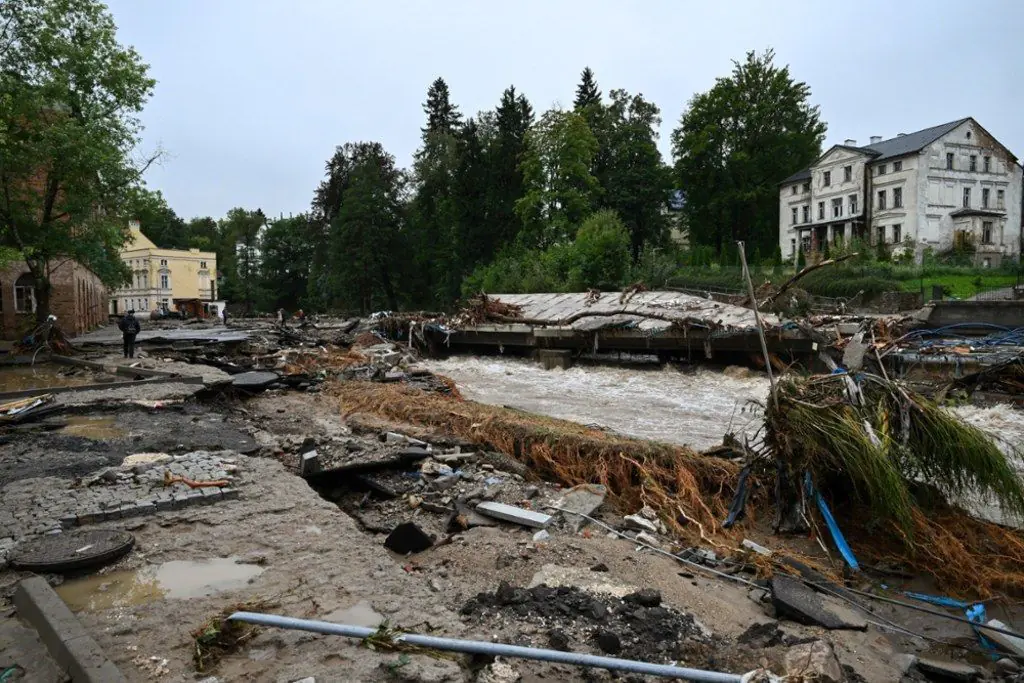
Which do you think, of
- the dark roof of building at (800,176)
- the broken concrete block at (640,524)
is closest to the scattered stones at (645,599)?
the broken concrete block at (640,524)

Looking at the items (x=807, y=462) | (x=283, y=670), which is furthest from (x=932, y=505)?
(x=283, y=670)

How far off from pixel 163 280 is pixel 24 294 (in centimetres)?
4774

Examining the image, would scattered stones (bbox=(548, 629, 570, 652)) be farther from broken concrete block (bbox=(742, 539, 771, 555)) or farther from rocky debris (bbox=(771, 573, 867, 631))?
broken concrete block (bbox=(742, 539, 771, 555))

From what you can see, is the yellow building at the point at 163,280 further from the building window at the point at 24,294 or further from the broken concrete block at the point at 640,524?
the broken concrete block at the point at 640,524

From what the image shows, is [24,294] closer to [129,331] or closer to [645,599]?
[129,331]

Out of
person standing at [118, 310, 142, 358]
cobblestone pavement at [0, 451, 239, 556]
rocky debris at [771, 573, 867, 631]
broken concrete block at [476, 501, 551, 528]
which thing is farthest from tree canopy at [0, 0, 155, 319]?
rocky debris at [771, 573, 867, 631]

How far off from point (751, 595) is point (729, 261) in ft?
138

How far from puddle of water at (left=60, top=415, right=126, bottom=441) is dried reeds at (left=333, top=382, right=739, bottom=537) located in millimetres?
4555

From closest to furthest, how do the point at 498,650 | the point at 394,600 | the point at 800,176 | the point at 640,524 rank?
the point at 498,650 → the point at 394,600 → the point at 640,524 → the point at 800,176

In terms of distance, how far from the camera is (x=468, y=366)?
961 inches

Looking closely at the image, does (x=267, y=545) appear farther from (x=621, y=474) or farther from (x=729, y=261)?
(x=729, y=261)

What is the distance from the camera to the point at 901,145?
4616 centimetres

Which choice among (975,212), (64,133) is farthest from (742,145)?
(64,133)

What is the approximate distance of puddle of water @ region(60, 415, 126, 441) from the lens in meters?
8.85
